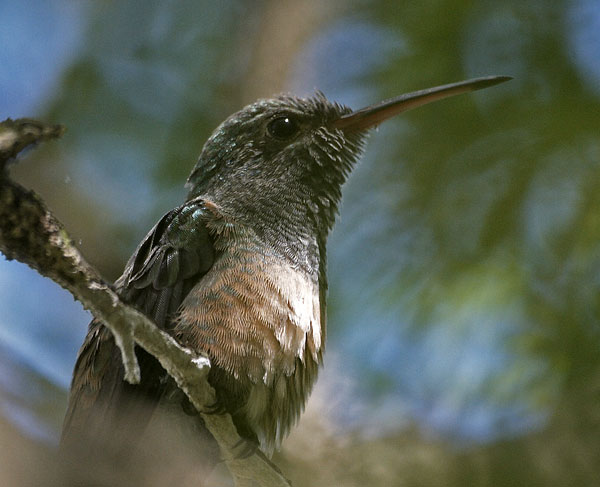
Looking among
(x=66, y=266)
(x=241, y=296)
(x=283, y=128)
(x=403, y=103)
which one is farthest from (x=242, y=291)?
(x=403, y=103)

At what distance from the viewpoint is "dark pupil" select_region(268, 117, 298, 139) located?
4.95 m

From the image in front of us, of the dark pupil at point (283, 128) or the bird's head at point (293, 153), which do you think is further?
the dark pupil at point (283, 128)

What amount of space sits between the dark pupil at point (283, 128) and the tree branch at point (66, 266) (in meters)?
2.01

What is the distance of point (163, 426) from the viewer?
3.48m

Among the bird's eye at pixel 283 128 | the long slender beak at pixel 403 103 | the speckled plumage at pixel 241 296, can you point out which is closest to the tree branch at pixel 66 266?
the speckled plumage at pixel 241 296

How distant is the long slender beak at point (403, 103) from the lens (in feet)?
16.1

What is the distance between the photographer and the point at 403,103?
495 centimetres

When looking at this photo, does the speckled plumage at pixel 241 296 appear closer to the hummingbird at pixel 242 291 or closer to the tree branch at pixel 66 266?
the hummingbird at pixel 242 291

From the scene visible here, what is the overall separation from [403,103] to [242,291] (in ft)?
6.38

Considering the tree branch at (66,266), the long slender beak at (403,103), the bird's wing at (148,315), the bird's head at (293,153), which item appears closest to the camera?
the tree branch at (66,266)

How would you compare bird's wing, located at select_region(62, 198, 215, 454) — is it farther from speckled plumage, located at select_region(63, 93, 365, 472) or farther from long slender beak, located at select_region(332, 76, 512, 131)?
long slender beak, located at select_region(332, 76, 512, 131)

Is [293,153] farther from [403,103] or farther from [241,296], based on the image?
[241,296]

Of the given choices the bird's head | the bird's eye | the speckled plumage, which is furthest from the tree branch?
the bird's eye

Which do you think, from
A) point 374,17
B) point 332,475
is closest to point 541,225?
point 374,17
